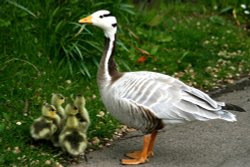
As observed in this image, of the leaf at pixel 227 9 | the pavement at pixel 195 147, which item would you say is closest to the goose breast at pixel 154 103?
the pavement at pixel 195 147

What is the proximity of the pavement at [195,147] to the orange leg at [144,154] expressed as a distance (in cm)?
6

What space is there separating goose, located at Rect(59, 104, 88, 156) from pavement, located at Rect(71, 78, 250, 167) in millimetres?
174

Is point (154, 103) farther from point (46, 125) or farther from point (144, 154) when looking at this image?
point (46, 125)

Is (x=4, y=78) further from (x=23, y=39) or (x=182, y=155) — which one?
(x=182, y=155)

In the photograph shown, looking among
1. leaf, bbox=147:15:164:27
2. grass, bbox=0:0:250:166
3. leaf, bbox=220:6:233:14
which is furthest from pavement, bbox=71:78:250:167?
leaf, bbox=220:6:233:14

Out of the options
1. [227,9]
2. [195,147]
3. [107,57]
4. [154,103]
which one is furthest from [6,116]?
[227,9]

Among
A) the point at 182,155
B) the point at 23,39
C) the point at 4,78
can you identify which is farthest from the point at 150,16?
the point at 182,155

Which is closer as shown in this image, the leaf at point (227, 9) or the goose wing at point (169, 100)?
the goose wing at point (169, 100)

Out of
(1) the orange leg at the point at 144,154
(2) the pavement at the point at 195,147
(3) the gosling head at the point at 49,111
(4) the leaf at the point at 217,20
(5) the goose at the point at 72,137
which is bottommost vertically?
(2) the pavement at the point at 195,147

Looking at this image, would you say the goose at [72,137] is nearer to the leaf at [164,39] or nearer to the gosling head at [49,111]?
A: the gosling head at [49,111]

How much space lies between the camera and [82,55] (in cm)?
798

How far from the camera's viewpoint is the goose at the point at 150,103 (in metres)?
5.70

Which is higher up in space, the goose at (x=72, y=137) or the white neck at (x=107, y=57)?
the white neck at (x=107, y=57)

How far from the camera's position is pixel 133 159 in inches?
236
